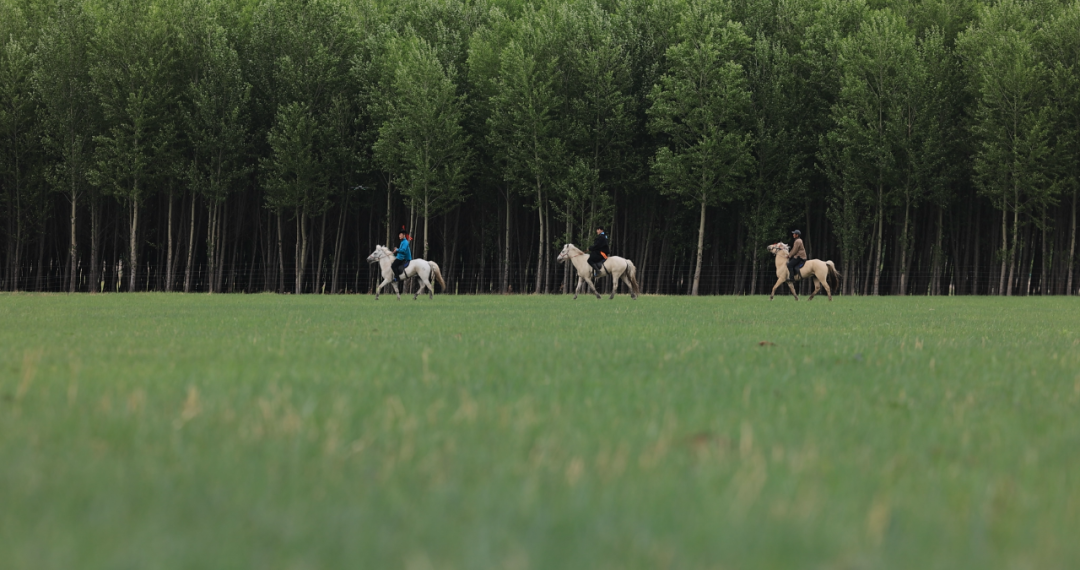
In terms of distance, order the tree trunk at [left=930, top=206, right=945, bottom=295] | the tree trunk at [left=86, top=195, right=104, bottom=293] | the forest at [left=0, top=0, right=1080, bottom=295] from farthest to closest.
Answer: the tree trunk at [left=86, top=195, right=104, bottom=293] < the tree trunk at [left=930, top=206, right=945, bottom=295] < the forest at [left=0, top=0, right=1080, bottom=295]

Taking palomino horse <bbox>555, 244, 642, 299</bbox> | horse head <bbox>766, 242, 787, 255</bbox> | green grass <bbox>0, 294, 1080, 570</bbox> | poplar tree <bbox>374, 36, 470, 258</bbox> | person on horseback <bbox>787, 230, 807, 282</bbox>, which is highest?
poplar tree <bbox>374, 36, 470, 258</bbox>

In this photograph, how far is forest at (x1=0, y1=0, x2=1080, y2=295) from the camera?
44.8m

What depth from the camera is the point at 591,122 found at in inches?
1865

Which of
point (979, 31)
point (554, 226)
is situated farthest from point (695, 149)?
point (979, 31)

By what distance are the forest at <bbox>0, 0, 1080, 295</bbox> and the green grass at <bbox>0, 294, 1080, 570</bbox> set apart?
38.4m

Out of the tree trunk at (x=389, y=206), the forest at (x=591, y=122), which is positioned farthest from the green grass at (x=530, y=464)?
the tree trunk at (x=389, y=206)

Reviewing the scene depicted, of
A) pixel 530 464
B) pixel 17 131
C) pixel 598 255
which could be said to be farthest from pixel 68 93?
pixel 530 464

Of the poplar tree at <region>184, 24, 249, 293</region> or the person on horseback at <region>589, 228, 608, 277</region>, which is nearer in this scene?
the person on horseback at <region>589, 228, 608, 277</region>

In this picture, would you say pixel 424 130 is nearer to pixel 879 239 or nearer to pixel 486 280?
pixel 486 280

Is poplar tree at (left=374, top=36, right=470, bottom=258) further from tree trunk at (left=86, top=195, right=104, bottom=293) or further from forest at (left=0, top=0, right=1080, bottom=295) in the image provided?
tree trunk at (left=86, top=195, right=104, bottom=293)

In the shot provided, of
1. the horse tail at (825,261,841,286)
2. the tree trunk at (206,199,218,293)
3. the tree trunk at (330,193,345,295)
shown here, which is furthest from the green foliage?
the tree trunk at (206,199,218,293)

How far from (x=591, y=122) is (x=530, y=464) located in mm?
44757

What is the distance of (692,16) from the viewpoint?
45875 millimetres

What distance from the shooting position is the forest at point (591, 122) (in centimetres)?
4484
